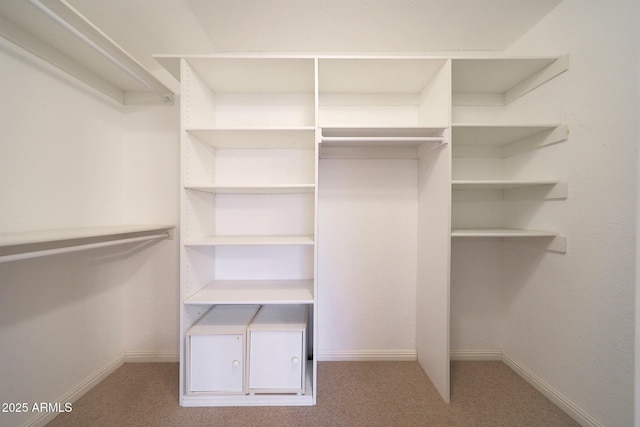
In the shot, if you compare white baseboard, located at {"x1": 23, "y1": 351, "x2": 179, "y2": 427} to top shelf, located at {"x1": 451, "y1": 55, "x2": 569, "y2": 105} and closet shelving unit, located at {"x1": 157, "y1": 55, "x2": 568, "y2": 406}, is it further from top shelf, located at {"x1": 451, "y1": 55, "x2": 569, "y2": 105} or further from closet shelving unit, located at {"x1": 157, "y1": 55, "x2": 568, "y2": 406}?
top shelf, located at {"x1": 451, "y1": 55, "x2": 569, "y2": 105}

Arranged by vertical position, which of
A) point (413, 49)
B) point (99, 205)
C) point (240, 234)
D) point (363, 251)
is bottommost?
point (363, 251)

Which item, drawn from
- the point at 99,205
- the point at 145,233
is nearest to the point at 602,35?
the point at 145,233

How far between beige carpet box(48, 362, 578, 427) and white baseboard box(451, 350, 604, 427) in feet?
0.11

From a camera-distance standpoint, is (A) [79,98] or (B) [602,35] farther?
(A) [79,98]

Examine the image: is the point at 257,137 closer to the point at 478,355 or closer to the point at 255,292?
the point at 255,292

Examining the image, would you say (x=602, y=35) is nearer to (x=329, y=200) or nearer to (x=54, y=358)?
(x=329, y=200)

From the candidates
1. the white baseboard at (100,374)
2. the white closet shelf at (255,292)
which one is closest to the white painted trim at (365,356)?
the white closet shelf at (255,292)

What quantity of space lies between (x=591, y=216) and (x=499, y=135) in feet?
2.21

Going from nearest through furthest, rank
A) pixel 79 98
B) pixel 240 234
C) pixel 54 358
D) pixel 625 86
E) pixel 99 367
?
pixel 625 86, pixel 54 358, pixel 79 98, pixel 99 367, pixel 240 234

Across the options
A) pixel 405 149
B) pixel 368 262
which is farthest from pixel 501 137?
pixel 368 262

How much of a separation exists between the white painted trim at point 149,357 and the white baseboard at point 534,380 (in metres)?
2.25

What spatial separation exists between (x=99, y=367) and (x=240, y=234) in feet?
4.36

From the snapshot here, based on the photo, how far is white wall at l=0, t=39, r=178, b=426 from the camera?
1117mm

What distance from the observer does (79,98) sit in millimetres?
1415
